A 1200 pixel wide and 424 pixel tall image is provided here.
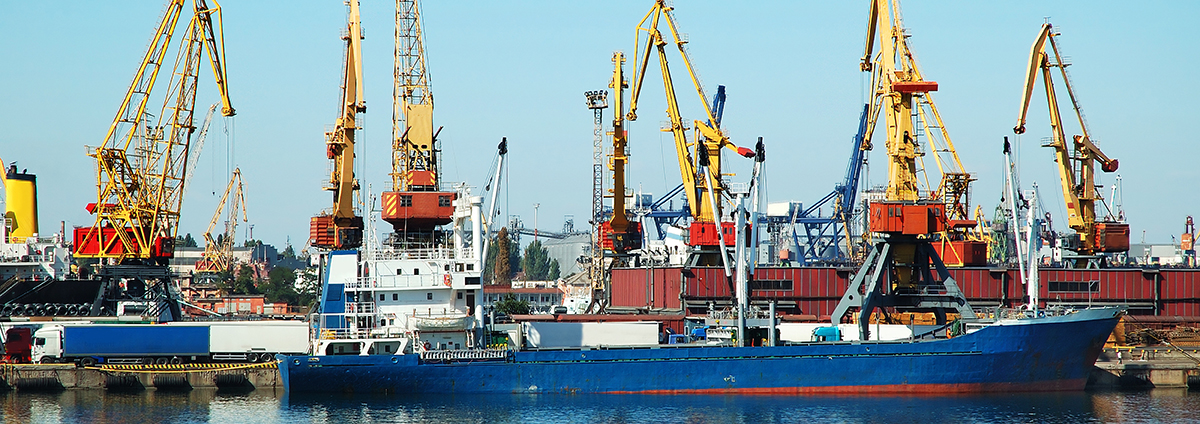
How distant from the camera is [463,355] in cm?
5231

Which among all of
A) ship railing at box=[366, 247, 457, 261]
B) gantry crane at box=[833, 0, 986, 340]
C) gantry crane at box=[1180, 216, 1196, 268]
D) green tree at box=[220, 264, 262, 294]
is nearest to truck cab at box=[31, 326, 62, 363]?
ship railing at box=[366, 247, 457, 261]

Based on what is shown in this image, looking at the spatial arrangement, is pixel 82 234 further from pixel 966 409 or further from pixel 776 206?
pixel 776 206

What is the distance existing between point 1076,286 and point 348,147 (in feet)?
141

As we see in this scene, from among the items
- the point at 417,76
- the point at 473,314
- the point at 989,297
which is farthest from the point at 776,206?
the point at 473,314

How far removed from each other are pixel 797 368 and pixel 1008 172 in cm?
1520

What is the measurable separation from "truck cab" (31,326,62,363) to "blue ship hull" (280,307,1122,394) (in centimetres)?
1197

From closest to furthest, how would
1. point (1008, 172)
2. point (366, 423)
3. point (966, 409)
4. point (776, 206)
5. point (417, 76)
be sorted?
point (366, 423)
point (966, 409)
point (1008, 172)
point (417, 76)
point (776, 206)

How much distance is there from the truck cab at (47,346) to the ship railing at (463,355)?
59.2 feet

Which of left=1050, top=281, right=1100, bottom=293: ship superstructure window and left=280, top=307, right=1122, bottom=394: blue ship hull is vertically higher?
left=1050, top=281, right=1100, bottom=293: ship superstructure window

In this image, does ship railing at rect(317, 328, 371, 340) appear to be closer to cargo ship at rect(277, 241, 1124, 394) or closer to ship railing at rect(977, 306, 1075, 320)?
cargo ship at rect(277, 241, 1124, 394)

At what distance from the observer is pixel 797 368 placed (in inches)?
2066

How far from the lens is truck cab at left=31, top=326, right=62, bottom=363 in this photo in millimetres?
56188

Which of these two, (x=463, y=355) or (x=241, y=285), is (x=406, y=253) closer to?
(x=463, y=355)

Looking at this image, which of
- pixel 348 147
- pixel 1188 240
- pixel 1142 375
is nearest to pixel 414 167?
pixel 348 147
